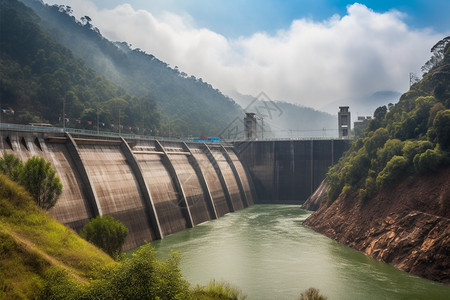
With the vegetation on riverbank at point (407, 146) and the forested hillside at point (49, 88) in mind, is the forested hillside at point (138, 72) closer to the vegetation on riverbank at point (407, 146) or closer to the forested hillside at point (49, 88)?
the forested hillside at point (49, 88)

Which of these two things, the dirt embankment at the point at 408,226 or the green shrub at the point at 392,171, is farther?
the green shrub at the point at 392,171

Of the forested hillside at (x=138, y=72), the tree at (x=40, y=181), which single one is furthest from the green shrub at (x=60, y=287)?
the forested hillside at (x=138, y=72)

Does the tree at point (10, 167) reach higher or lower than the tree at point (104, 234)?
higher

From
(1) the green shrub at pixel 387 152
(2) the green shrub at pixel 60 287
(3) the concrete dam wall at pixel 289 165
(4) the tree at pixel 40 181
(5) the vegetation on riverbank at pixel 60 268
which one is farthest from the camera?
(3) the concrete dam wall at pixel 289 165

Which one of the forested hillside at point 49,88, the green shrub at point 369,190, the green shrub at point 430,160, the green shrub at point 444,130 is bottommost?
the green shrub at point 369,190

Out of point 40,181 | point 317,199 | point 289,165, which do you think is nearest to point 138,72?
point 289,165

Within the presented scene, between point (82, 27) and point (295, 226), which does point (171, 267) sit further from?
point (82, 27)

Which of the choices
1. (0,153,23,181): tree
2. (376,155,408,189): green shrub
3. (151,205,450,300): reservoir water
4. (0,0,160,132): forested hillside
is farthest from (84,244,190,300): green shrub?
(0,0,160,132): forested hillside
